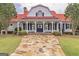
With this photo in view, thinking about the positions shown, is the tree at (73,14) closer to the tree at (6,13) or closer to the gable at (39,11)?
the gable at (39,11)

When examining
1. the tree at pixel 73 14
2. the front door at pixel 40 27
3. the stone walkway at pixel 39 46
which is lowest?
the stone walkway at pixel 39 46

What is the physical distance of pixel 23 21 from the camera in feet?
35.6

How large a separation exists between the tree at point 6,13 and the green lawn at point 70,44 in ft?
2.96

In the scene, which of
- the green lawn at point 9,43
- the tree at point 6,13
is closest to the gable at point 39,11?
the tree at point 6,13

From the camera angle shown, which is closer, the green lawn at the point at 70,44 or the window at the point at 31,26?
the green lawn at the point at 70,44

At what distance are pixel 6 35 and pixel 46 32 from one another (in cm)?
66

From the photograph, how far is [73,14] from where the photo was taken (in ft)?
35.4

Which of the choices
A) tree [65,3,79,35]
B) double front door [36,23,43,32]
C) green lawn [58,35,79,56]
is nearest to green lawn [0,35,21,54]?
double front door [36,23,43,32]

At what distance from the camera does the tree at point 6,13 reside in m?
10.8

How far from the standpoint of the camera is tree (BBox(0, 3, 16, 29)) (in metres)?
10.8

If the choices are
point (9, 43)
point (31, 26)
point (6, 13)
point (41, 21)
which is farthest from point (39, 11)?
point (9, 43)

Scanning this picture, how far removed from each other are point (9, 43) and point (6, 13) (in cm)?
50

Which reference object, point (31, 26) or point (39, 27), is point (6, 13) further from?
point (39, 27)

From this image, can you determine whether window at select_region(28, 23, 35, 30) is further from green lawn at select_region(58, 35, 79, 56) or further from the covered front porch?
green lawn at select_region(58, 35, 79, 56)
